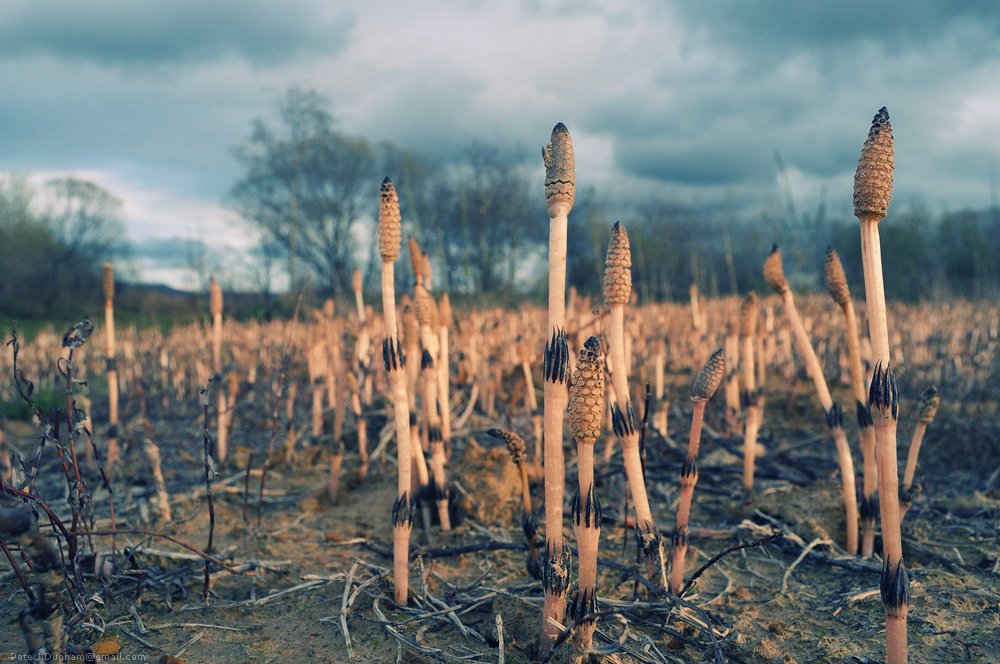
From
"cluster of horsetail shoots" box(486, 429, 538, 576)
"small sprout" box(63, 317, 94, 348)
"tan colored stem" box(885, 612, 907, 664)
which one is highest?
"small sprout" box(63, 317, 94, 348)

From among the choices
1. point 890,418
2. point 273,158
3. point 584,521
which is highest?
point 273,158

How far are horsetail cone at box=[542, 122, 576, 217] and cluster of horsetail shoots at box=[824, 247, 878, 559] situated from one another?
1.24m

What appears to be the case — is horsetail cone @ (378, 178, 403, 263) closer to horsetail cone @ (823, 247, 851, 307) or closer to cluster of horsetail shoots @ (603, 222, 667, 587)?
cluster of horsetail shoots @ (603, 222, 667, 587)

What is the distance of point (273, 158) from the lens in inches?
1235

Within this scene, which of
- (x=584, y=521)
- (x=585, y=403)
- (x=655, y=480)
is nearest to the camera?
(x=585, y=403)

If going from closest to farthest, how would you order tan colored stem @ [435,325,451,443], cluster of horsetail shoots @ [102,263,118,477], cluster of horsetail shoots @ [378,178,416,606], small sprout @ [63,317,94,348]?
cluster of horsetail shoots @ [378,178,416,606] → small sprout @ [63,317,94,348] → tan colored stem @ [435,325,451,443] → cluster of horsetail shoots @ [102,263,118,477]

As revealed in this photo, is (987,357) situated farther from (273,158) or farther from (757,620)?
(273,158)

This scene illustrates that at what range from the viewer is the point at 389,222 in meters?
1.81

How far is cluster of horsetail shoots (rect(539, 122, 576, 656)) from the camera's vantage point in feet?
4.85

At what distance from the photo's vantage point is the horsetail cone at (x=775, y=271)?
2.29m

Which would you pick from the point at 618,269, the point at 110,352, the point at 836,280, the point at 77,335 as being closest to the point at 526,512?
the point at 618,269

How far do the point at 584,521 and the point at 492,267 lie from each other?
25.9 metres

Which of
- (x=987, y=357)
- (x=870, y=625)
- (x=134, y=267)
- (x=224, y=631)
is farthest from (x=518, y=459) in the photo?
(x=134, y=267)

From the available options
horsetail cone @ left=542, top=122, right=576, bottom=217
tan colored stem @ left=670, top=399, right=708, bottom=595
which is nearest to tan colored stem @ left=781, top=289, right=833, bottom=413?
tan colored stem @ left=670, top=399, right=708, bottom=595
